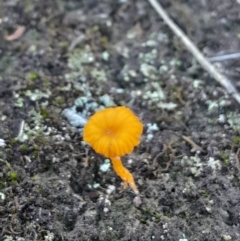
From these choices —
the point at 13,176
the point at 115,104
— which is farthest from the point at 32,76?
the point at 13,176

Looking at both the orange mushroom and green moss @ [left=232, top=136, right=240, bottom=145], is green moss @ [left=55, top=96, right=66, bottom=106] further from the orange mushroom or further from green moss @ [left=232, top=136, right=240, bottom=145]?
green moss @ [left=232, top=136, right=240, bottom=145]

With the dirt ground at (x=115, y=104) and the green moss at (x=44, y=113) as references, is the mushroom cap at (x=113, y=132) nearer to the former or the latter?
the dirt ground at (x=115, y=104)

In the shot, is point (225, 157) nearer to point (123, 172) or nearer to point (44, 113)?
point (123, 172)

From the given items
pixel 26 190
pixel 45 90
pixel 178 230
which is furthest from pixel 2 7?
pixel 178 230

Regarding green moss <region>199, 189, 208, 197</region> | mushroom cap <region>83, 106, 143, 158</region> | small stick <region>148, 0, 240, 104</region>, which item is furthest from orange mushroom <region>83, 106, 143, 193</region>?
small stick <region>148, 0, 240, 104</region>

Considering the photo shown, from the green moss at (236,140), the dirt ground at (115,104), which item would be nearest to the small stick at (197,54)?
the dirt ground at (115,104)
